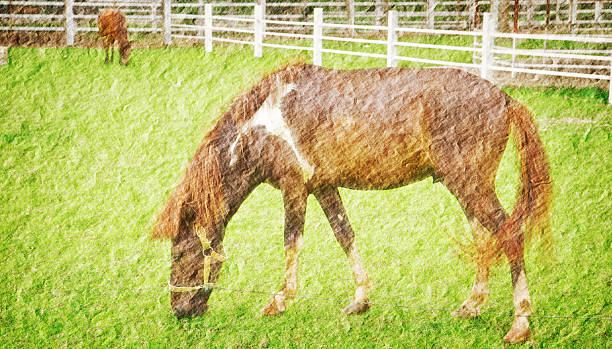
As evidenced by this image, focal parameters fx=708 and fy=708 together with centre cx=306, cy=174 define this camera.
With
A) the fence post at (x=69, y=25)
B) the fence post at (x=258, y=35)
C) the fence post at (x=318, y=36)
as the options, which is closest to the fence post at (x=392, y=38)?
the fence post at (x=318, y=36)

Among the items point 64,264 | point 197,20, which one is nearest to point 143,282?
point 64,264

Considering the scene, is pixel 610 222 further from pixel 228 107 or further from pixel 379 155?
pixel 228 107

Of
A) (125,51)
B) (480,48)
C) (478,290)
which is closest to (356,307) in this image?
(478,290)

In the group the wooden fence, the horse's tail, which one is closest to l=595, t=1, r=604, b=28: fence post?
the wooden fence

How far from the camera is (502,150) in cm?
215

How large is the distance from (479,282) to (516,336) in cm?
24

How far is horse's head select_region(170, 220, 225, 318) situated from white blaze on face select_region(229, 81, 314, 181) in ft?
0.85

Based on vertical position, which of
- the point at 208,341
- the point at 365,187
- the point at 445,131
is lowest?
the point at 208,341

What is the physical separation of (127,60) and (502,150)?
4.74m

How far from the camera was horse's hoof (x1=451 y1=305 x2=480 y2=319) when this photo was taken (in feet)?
6.63

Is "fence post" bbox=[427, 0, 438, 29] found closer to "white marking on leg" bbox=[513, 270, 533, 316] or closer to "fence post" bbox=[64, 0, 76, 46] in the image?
"fence post" bbox=[64, 0, 76, 46]

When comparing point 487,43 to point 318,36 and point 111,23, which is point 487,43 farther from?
point 111,23

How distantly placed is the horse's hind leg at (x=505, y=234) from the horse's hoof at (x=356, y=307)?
0.40m

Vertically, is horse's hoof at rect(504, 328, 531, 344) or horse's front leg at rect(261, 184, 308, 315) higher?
horse's front leg at rect(261, 184, 308, 315)
